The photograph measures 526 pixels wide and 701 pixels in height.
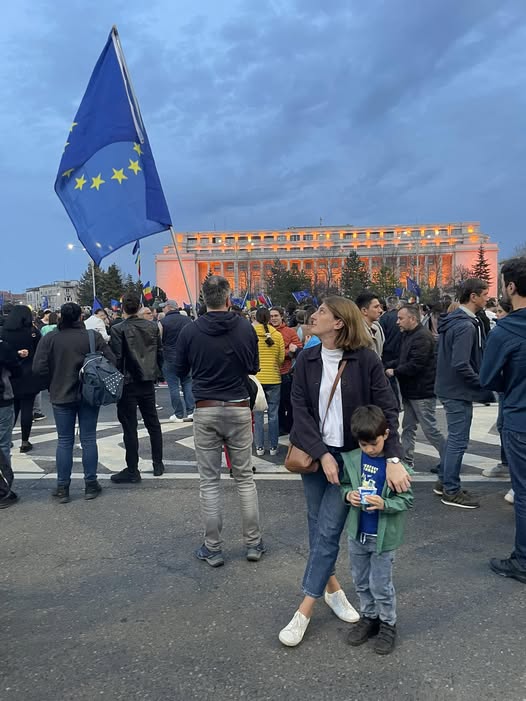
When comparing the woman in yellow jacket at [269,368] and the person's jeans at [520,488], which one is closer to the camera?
the person's jeans at [520,488]

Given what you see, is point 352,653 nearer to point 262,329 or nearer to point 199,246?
point 262,329

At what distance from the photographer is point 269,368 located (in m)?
6.54

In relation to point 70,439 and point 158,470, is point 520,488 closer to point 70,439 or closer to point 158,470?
point 158,470

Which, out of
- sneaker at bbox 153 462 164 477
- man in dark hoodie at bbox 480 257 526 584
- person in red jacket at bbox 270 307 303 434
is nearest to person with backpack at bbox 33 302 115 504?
sneaker at bbox 153 462 164 477

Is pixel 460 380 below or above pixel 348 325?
below

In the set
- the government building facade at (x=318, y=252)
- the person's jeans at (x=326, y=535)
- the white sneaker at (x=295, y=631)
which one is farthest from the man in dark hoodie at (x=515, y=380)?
the government building facade at (x=318, y=252)

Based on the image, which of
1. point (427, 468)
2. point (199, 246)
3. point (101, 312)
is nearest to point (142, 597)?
point (427, 468)

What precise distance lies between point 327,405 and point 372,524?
2.08 feet

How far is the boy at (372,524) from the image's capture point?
8.39 feet

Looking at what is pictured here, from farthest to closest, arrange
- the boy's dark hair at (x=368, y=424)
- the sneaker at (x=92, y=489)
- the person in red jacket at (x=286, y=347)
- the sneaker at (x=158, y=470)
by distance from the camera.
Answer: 1. the person in red jacket at (x=286, y=347)
2. the sneaker at (x=158, y=470)
3. the sneaker at (x=92, y=489)
4. the boy's dark hair at (x=368, y=424)

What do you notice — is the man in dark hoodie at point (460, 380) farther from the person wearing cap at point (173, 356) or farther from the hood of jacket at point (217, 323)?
the person wearing cap at point (173, 356)

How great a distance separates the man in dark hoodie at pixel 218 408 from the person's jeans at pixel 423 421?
2099 millimetres

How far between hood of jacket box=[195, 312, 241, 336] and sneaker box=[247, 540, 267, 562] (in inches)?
61.3

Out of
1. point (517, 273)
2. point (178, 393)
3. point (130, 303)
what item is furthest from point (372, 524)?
point (178, 393)
